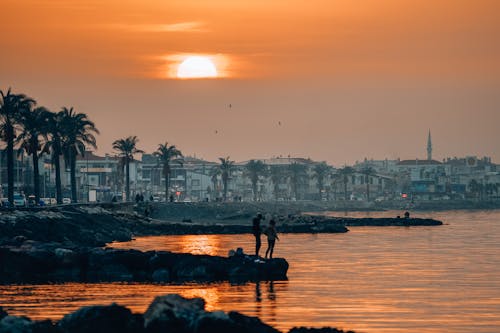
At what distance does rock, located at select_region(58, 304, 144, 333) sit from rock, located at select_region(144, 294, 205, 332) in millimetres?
430

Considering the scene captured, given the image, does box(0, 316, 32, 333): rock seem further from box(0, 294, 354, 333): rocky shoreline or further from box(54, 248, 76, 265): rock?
box(54, 248, 76, 265): rock

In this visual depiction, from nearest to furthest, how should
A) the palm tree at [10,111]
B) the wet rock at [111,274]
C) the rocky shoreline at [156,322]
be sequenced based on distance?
the rocky shoreline at [156,322], the wet rock at [111,274], the palm tree at [10,111]

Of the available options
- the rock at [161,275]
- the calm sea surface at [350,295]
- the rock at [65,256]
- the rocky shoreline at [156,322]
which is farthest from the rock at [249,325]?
the rock at [65,256]

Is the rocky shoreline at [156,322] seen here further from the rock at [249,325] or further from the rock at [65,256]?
the rock at [65,256]

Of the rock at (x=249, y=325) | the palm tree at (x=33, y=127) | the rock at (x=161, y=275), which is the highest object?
the palm tree at (x=33, y=127)

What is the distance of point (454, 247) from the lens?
84062mm

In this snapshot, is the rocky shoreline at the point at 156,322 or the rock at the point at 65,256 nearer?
the rocky shoreline at the point at 156,322

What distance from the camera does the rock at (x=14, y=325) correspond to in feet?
103

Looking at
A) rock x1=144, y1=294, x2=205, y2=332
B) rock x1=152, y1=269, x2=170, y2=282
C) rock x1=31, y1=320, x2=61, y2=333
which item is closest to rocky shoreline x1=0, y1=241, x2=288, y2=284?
rock x1=152, y1=269, x2=170, y2=282

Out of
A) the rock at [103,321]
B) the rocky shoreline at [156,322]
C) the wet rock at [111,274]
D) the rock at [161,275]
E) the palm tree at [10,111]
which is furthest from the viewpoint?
the palm tree at [10,111]

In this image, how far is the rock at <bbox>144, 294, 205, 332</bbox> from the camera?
32188mm

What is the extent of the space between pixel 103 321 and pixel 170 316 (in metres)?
1.97

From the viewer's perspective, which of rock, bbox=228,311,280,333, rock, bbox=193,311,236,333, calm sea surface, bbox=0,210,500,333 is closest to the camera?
rock, bbox=193,311,236,333

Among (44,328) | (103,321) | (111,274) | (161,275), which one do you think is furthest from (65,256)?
(44,328)
